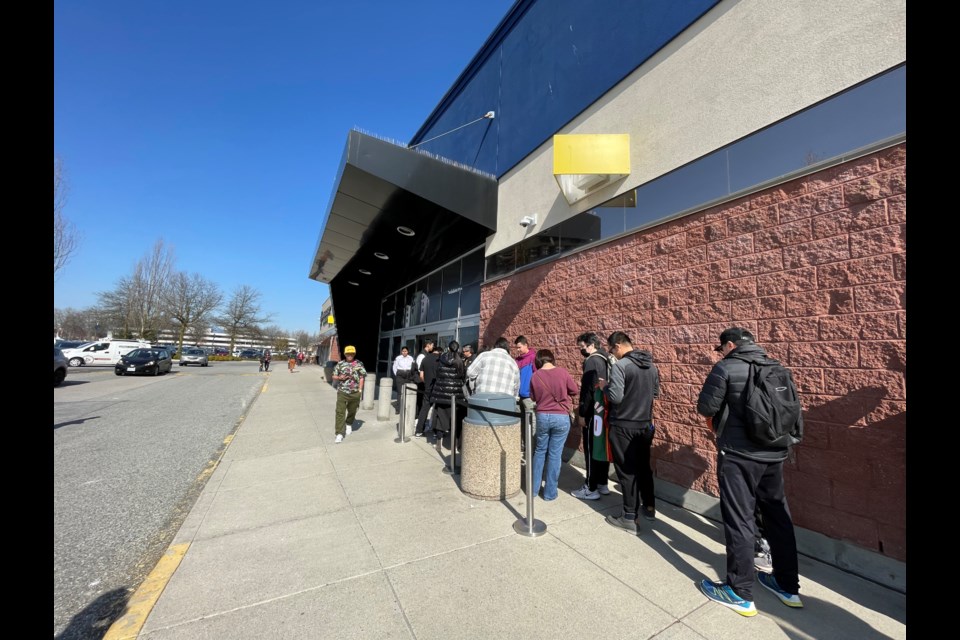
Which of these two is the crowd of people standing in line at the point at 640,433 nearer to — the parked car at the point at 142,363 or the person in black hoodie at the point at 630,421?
the person in black hoodie at the point at 630,421

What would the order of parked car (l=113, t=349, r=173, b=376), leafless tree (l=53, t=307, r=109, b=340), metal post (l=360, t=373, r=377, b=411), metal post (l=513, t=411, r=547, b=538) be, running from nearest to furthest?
metal post (l=513, t=411, r=547, b=538), metal post (l=360, t=373, r=377, b=411), parked car (l=113, t=349, r=173, b=376), leafless tree (l=53, t=307, r=109, b=340)

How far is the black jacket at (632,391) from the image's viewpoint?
391 cm

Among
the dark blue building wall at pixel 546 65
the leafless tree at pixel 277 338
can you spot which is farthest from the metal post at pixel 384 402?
the leafless tree at pixel 277 338

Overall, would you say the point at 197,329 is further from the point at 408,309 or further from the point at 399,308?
the point at 408,309

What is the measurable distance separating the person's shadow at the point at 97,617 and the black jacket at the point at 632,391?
408 cm

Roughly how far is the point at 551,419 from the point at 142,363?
27164 millimetres

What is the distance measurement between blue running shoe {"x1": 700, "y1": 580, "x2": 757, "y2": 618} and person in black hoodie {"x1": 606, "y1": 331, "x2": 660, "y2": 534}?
99 centimetres

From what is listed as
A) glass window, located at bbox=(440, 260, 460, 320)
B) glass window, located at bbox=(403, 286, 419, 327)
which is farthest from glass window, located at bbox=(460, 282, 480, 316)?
glass window, located at bbox=(403, 286, 419, 327)

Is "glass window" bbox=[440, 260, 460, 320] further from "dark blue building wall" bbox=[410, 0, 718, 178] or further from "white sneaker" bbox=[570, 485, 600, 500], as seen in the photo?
Result: "white sneaker" bbox=[570, 485, 600, 500]

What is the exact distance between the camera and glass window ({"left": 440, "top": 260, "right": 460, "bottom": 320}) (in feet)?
36.5
